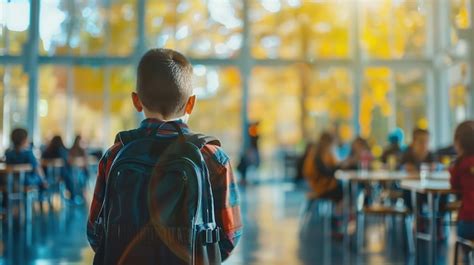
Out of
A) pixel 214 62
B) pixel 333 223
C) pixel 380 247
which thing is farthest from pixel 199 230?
pixel 214 62

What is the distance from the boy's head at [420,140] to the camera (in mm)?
5126

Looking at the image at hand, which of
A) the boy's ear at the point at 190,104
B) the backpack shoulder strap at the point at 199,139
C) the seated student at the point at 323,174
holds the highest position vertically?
the boy's ear at the point at 190,104

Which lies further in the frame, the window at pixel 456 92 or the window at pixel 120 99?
the window at pixel 120 99

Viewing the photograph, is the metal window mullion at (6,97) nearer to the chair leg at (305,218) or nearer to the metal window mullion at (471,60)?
the chair leg at (305,218)

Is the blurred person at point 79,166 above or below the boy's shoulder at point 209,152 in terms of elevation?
below

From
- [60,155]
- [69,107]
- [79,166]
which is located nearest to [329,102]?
[69,107]

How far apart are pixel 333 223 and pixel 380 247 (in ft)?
3.00

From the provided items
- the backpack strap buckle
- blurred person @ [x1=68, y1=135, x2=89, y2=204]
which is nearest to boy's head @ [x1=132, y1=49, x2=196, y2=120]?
the backpack strap buckle

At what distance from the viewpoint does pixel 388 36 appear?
516 inches

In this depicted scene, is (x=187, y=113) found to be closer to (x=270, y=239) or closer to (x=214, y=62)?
(x=270, y=239)

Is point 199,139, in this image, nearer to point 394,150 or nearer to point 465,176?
point 465,176

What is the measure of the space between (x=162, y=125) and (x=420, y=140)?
173 inches

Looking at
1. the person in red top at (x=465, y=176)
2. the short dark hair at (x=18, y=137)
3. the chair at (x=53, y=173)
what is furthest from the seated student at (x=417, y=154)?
the chair at (x=53, y=173)

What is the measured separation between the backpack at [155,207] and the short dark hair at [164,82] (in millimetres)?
115
